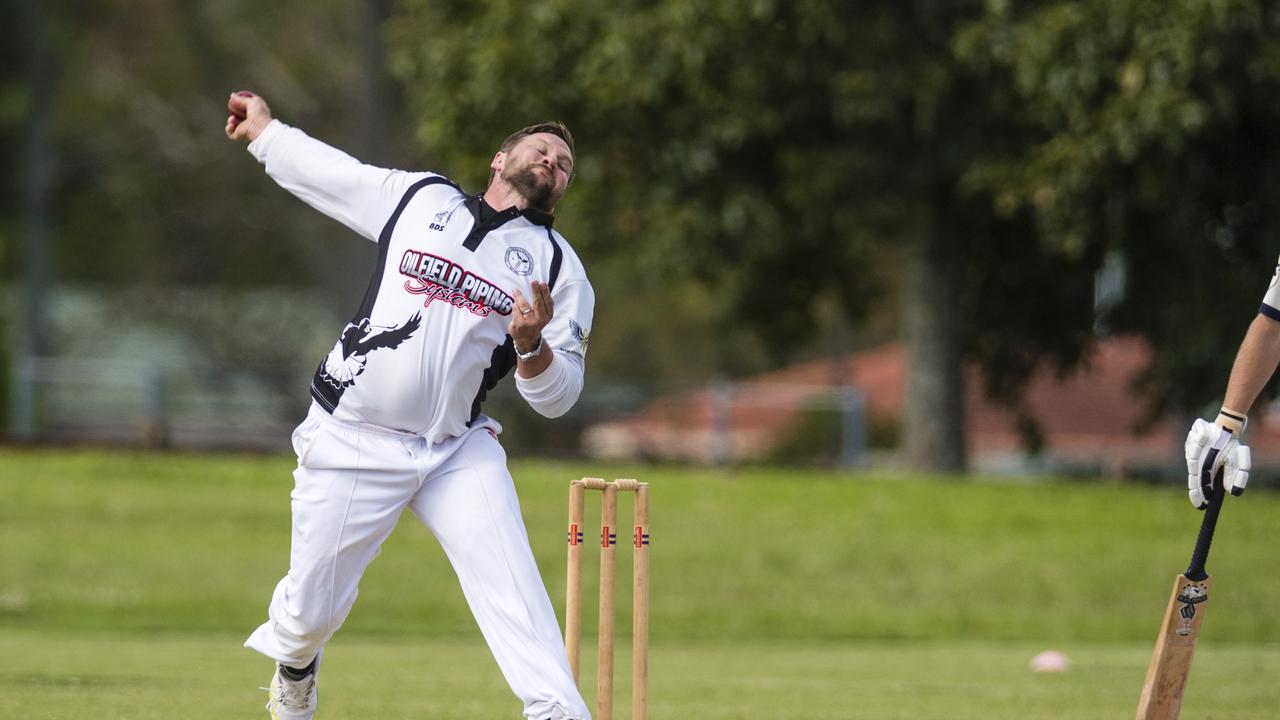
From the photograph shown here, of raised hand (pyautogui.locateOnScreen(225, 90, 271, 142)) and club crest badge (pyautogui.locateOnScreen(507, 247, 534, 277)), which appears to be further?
raised hand (pyautogui.locateOnScreen(225, 90, 271, 142))

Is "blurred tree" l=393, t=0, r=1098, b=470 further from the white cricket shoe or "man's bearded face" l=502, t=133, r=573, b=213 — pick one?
the white cricket shoe

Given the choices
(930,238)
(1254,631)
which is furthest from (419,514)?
(930,238)

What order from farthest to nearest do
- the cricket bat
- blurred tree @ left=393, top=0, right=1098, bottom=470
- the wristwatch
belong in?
blurred tree @ left=393, top=0, right=1098, bottom=470 < the cricket bat < the wristwatch

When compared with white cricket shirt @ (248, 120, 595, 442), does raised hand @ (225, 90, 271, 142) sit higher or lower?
higher

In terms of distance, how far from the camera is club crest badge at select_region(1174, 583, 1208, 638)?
19.3 ft

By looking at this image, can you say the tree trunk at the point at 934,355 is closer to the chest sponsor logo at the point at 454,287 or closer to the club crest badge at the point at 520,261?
the club crest badge at the point at 520,261

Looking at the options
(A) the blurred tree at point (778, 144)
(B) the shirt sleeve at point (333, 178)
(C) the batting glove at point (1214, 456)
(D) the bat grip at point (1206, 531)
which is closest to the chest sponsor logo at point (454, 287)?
(B) the shirt sleeve at point (333, 178)

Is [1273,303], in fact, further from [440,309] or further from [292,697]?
[292,697]

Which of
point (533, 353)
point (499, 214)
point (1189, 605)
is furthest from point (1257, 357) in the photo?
point (499, 214)

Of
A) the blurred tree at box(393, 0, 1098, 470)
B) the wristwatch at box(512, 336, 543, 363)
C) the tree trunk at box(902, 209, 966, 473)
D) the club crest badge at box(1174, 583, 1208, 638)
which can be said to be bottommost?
the club crest badge at box(1174, 583, 1208, 638)

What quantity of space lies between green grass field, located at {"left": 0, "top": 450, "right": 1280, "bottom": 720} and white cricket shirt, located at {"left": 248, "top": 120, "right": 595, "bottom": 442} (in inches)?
103

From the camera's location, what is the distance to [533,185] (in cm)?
564

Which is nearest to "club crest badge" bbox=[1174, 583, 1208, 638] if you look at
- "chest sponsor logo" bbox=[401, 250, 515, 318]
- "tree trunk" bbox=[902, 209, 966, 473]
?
"chest sponsor logo" bbox=[401, 250, 515, 318]

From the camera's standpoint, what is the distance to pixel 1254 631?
14.9 meters
